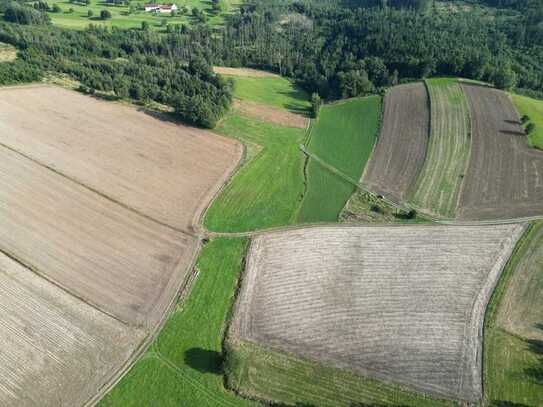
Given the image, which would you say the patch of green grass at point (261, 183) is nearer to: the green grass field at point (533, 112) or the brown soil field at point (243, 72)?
the brown soil field at point (243, 72)

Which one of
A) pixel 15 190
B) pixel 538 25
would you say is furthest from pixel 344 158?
pixel 538 25

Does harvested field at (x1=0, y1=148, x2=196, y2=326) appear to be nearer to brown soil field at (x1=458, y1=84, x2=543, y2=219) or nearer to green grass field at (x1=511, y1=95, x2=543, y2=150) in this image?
brown soil field at (x1=458, y1=84, x2=543, y2=219)

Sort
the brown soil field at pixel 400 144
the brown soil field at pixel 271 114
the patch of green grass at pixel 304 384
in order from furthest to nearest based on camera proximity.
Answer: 1. the brown soil field at pixel 271 114
2. the brown soil field at pixel 400 144
3. the patch of green grass at pixel 304 384

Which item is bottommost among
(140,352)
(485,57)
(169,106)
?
(140,352)

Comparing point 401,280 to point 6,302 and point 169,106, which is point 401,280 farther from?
point 169,106

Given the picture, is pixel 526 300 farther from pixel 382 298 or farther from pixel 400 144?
pixel 400 144

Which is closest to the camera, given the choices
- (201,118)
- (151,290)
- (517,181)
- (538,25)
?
(151,290)

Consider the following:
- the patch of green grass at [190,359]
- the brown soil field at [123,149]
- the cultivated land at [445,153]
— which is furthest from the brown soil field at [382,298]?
the brown soil field at [123,149]
